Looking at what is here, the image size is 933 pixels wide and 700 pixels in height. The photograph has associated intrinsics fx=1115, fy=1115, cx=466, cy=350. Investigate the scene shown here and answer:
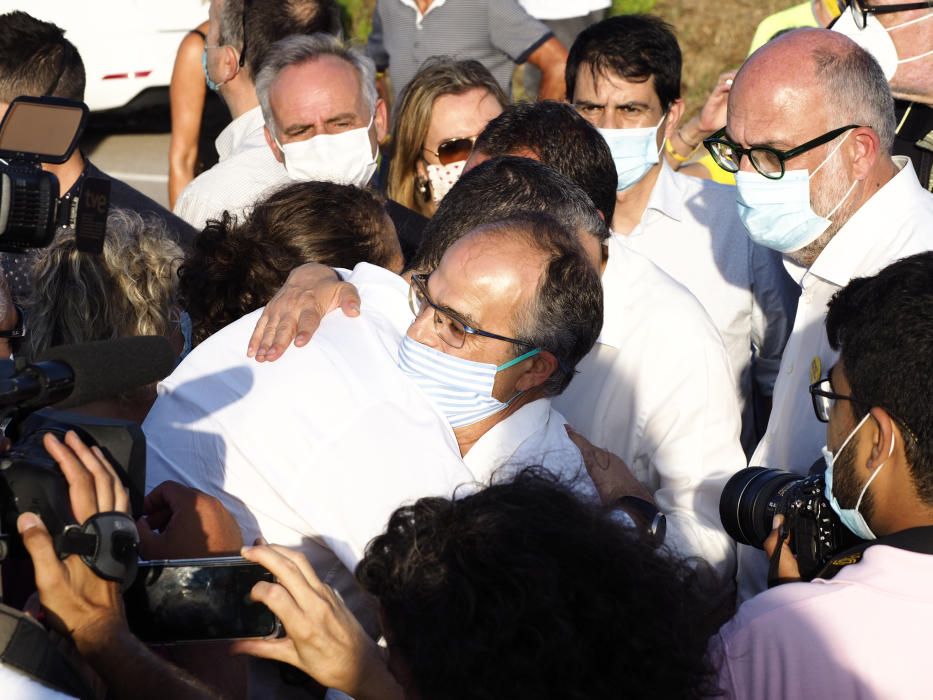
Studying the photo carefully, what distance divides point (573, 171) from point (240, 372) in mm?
1376

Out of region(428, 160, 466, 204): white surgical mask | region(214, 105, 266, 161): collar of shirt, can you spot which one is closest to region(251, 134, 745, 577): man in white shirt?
region(428, 160, 466, 204): white surgical mask

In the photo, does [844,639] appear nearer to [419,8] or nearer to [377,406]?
[377,406]

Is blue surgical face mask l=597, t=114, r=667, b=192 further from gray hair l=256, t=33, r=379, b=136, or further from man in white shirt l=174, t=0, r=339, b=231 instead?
man in white shirt l=174, t=0, r=339, b=231

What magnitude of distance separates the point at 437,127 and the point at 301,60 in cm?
64

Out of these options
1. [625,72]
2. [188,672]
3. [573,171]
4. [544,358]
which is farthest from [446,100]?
[188,672]

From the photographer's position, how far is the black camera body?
2371 millimetres

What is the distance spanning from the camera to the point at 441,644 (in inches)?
61.2

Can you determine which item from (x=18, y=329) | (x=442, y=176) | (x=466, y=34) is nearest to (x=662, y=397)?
(x=18, y=329)

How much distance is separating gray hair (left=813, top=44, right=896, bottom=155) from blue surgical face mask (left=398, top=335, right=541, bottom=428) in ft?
5.04

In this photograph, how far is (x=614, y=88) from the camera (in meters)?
4.29

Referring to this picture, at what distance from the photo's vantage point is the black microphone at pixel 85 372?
1641mm

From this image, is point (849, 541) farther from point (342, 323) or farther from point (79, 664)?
point (79, 664)

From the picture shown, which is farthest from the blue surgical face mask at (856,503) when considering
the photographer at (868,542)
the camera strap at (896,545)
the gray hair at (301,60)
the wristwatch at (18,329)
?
the gray hair at (301,60)

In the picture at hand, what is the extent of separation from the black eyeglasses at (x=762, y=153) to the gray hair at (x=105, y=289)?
175cm
